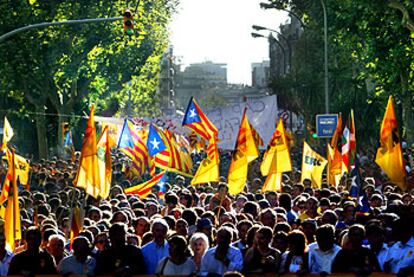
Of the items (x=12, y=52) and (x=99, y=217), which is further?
(x=12, y=52)

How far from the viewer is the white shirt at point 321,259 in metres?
10.1

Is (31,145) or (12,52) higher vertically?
(12,52)

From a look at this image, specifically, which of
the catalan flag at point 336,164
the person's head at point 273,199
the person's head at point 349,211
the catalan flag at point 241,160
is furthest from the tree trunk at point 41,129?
the person's head at point 349,211

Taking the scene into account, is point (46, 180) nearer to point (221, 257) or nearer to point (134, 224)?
point (134, 224)

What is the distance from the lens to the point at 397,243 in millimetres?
10469

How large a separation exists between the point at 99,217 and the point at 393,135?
13.8 ft

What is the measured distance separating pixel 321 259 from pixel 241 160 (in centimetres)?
710

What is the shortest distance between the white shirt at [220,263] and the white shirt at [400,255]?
1.34 metres

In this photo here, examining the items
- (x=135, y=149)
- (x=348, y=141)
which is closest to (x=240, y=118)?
(x=135, y=149)

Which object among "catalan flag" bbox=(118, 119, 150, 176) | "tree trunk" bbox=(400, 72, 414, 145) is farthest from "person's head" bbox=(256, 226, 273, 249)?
"tree trunk" bbox=(400, 72, 414, 145)

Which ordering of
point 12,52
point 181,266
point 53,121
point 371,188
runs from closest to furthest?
point 181,266, point 371,188, point 12,52, point 53,121

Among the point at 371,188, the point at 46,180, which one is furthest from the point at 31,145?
the point at 371,188

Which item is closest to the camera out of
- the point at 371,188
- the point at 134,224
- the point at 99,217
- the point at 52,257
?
the point at 52,257

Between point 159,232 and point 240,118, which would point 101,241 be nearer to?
point 159,232
